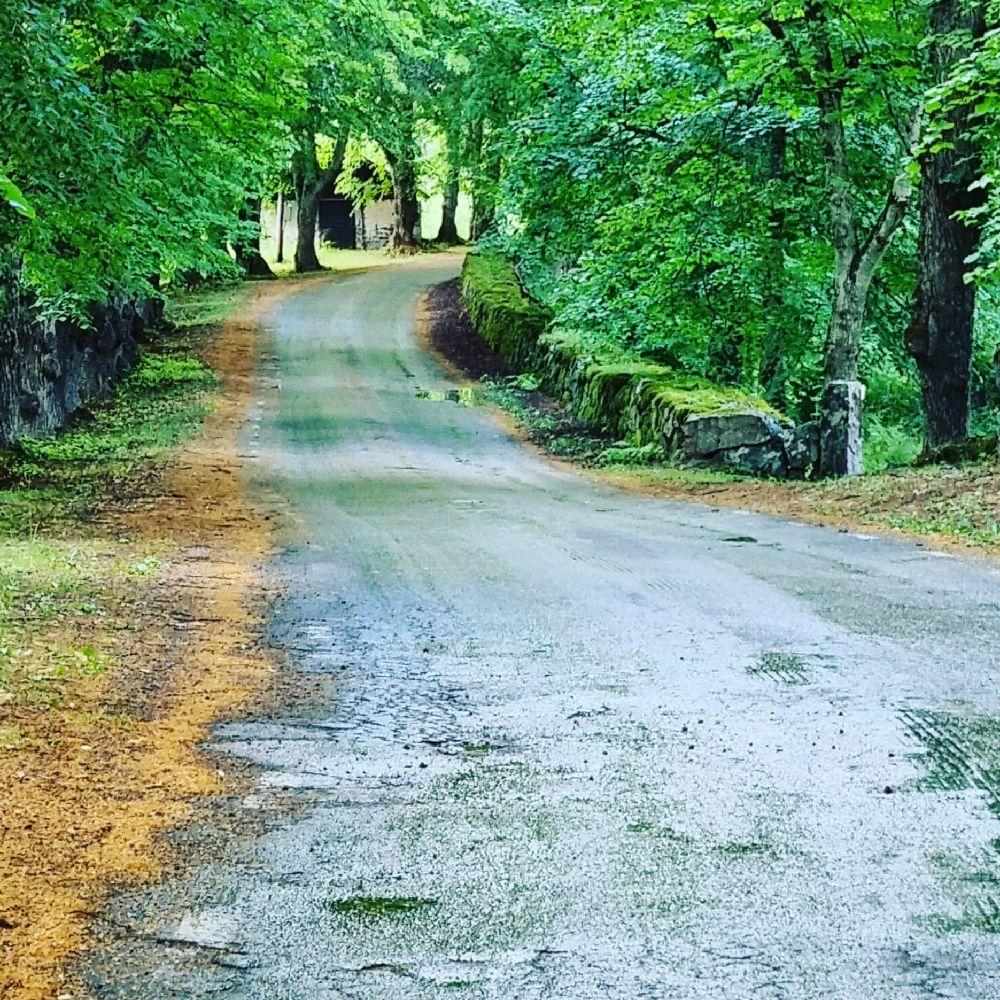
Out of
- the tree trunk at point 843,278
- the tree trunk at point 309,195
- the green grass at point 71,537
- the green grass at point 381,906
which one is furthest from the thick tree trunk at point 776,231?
the tree trunk at point 309,195

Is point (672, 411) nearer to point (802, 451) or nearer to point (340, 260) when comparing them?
point (802, 451)

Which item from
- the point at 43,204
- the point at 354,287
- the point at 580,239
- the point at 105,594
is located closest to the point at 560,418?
the point at 580,239

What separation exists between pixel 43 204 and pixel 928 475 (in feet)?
30.6

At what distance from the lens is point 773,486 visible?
1495 cm

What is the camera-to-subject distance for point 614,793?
426 centimetres

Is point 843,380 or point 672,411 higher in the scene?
point 843,380

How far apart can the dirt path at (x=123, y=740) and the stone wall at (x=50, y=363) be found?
615 centimetres

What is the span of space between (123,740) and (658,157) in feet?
47.4

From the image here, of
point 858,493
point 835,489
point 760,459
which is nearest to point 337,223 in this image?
point 760,459

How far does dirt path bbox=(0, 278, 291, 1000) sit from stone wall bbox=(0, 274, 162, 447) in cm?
615

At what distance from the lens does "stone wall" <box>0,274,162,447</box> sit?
15930 millimetres

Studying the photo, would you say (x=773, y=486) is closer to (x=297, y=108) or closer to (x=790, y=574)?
(x=790, y=574)

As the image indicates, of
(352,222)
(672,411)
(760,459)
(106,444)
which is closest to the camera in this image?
(760,459)

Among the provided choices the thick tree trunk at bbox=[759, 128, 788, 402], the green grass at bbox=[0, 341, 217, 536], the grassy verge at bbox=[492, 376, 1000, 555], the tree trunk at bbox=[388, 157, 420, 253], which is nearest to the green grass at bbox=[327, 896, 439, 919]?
the green grass at bbox=[0, 341, 217, 536]
